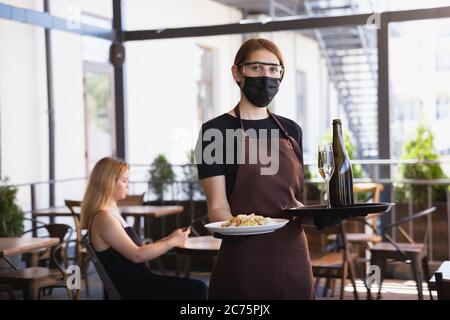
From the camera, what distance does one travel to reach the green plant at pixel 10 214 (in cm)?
616

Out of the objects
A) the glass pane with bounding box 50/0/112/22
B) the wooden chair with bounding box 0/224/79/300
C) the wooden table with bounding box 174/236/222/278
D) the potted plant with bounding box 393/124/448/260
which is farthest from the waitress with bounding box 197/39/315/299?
the glass pane with bounding box 50/0/112/22

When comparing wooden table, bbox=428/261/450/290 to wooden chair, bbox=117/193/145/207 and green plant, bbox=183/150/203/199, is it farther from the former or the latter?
green plant, bbox=183/150/203/199

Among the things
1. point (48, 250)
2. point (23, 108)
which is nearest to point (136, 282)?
point (48, 250)

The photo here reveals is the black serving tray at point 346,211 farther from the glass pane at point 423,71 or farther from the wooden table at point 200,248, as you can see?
the glass pane at point 423,71

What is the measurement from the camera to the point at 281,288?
2.06 meters

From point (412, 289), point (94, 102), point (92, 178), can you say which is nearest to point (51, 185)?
point (94, 102)

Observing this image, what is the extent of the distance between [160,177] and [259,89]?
5335 mm

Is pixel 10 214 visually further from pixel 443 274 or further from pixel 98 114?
pixel 443 274

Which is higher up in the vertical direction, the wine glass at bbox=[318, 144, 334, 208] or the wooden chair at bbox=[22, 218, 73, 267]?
the wine glass at bbox=[318, 144, 334, 208]

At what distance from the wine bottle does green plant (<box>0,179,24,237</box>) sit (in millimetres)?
4569

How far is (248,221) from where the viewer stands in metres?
1.96

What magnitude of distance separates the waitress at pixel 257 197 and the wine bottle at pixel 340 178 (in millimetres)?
132

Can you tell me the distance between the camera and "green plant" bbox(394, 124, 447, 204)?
6.91 meters

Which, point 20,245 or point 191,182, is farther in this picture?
point 191,182
